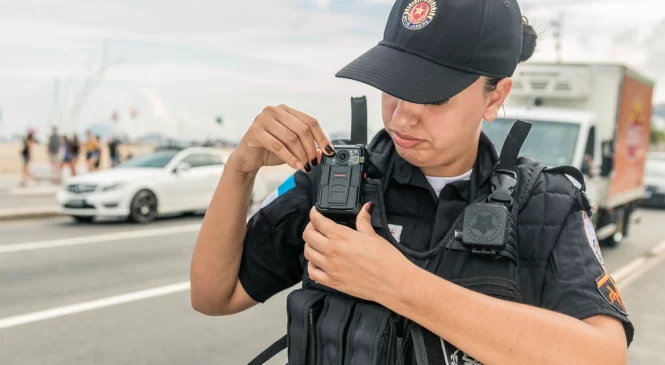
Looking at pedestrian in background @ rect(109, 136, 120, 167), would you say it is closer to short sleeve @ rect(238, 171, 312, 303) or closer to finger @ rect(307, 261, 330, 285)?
short sleeve @ rect(238, 171, 312, 303)

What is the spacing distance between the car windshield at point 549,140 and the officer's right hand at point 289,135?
568 cm

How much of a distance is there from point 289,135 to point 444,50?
392 mm

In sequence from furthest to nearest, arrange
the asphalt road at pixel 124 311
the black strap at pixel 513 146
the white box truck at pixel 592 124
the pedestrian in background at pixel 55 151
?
the pedestrian in background at pixel 55 151 → the white box truck at pixel 592 124 → the asphalt road at pixel 124 311 → the black strap at pixel 513 146

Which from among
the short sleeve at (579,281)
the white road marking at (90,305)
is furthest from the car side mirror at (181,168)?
the short sleeve at (579,281)

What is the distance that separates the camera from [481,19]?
1.35m

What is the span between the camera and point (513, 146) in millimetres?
1521

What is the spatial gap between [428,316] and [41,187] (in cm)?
1938

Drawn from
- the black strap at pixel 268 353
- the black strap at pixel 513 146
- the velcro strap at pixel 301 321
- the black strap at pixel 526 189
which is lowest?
the black strap at pixel 268 353

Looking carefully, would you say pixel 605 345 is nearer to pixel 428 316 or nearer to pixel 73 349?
pixel 428 316

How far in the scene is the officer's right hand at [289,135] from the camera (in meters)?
1.40

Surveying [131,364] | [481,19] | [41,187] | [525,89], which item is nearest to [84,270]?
[131,364]

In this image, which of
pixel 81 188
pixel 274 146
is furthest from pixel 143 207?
pixel 274 146

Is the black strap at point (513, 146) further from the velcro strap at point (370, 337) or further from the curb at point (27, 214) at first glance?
the curb at point (27, 214)

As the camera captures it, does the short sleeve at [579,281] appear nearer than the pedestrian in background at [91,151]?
Yes
